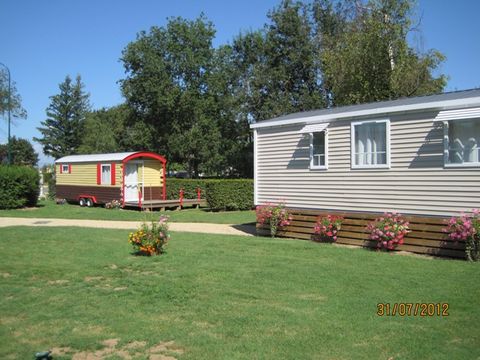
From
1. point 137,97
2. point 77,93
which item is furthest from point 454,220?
point 77,93

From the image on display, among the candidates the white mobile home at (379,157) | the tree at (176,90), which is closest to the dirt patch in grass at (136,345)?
the white mobile home at (379,157)

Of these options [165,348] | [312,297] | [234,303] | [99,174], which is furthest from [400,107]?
[99,174]

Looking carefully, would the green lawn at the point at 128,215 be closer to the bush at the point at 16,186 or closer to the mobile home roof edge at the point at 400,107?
the bush at the point at 16,186

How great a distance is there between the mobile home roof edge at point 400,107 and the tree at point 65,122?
168 feet

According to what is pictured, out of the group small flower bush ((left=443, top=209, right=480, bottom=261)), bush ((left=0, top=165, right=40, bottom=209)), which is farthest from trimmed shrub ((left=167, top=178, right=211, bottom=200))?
small flower bush ((left=443, top=209, right=480, bottom=261))

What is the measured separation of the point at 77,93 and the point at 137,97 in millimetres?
31293

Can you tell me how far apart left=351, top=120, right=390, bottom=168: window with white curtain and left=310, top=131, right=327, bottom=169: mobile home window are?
3.24 feet

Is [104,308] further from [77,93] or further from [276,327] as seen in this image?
[77,93]

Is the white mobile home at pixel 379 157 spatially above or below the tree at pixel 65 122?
below

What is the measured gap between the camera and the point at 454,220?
30.1 ft

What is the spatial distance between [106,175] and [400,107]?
17.4 metres

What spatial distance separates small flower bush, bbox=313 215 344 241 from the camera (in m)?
11.4

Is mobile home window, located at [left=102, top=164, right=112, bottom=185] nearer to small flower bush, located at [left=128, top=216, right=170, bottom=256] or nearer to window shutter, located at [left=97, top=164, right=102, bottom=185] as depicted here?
window shutter, located at [left=97, top=164, right=102, bottom=185]

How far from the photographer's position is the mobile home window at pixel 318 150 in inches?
485
